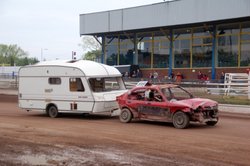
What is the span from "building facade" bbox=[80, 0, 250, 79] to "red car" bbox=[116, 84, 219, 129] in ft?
57.6

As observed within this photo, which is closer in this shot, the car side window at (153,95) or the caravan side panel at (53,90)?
the car side window at (153,95)

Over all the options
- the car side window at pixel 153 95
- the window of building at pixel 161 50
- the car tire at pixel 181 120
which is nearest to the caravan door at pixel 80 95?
the car side window at pixel 153 95

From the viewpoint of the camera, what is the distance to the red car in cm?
1445

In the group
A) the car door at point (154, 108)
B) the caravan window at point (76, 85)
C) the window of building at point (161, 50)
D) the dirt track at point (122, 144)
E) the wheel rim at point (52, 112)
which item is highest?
the window of building at point (161, 50)

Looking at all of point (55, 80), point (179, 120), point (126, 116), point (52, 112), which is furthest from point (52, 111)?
point (179, 120)

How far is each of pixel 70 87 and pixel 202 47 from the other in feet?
69.1

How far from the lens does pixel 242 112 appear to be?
20.9m

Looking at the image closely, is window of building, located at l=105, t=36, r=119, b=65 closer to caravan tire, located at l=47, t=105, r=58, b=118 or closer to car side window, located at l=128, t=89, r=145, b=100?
caravan tire, located at l=47, t=105, r=58, b=118

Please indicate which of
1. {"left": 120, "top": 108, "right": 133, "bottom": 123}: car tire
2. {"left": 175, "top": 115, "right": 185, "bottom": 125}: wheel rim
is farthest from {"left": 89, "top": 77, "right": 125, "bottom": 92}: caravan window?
{"left": 175, "top": 115, "right": 185, "bottom": 125}: wheel rim

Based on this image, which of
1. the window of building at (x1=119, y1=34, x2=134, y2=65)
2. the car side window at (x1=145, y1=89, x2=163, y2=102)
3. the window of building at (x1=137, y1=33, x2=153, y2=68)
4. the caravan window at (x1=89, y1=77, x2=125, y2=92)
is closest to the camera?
the car side window at (x1=145, y1=89, x2=163, y2=102)

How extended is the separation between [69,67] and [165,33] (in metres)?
21.9

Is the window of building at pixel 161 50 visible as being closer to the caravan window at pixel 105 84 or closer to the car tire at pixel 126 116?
the caravan window at pixel 105 84

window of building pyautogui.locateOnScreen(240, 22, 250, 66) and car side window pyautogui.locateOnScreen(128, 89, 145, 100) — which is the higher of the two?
window of building pyautogui.locateOnScreen(240, 22, 250, 66)

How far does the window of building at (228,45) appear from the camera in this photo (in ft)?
115
